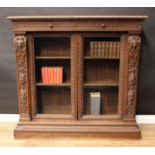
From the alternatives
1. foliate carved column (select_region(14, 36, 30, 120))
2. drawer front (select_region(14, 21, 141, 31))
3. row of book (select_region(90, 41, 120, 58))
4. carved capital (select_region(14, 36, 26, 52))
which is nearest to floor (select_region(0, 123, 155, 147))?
foliate carved column (select_region(14, 36, 30, 120))

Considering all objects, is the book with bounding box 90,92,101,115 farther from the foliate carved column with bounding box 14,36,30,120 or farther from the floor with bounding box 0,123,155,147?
the foliate carved column with bounding box 14,36,30,120

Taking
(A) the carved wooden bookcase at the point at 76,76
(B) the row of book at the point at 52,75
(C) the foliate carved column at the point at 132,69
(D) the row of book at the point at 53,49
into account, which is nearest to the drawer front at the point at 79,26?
(A) the carved wooden bookcase at the point at 76,76

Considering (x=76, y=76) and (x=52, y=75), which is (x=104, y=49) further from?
(x=52, y=75)

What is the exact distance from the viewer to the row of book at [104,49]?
8.86 ft

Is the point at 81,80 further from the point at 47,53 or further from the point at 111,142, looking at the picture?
the point at 111,142

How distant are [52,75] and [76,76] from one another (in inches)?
11.4

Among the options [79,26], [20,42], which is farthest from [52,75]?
[79,26]

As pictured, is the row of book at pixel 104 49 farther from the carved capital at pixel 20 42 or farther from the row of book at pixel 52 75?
the carved capital at pixel 20 42

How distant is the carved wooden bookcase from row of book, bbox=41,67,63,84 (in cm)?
5

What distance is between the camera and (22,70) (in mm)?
2699

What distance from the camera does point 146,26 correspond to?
2947mm

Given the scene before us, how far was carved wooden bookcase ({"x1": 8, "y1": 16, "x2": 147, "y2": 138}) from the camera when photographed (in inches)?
101
